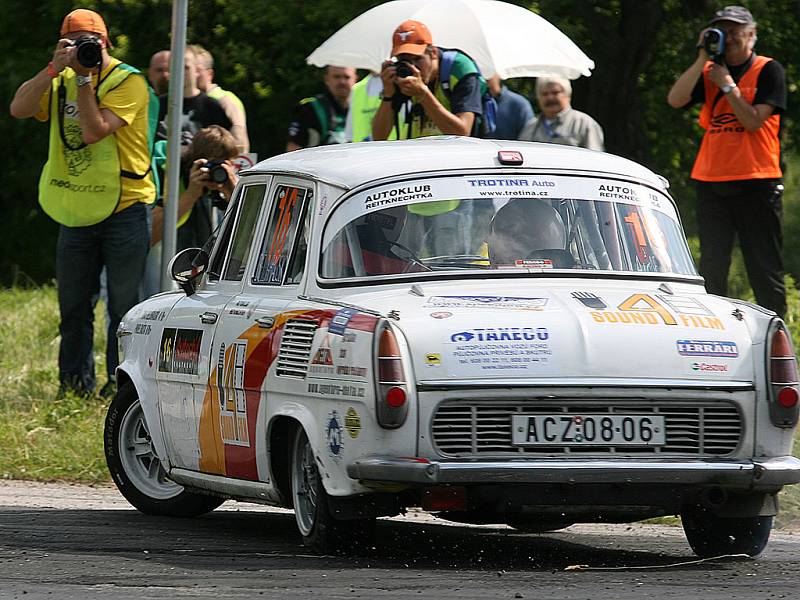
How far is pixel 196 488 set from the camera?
8.75m

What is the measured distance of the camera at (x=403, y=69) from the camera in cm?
1115

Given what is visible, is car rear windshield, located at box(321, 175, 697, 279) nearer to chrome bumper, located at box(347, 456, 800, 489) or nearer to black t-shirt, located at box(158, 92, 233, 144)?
chrome bumper, located at box(347, 456, 800, 489)

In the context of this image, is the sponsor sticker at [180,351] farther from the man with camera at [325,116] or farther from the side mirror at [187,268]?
the man with camera at [325,116]

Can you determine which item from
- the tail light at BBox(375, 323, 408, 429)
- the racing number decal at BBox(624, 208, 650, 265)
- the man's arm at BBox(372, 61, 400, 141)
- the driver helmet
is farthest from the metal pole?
the tail light at BBox(375, 323, 408, 429)

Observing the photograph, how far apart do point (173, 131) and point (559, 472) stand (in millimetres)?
5695

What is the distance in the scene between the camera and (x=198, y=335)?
8617mm

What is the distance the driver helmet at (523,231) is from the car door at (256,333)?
828 mm

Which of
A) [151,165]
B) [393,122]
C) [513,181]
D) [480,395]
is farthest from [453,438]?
[151,165]

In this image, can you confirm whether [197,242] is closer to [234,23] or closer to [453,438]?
[453,438]

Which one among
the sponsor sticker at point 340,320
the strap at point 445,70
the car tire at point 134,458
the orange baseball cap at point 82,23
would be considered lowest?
the car tire at point 134,458

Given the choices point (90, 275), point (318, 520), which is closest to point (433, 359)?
point (318, 520)

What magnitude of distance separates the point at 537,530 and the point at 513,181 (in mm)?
1808

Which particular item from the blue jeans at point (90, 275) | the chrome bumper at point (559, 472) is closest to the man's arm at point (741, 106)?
the blue jeans at point (90, 275)

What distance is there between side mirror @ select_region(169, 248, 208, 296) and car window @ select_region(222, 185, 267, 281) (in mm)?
245
